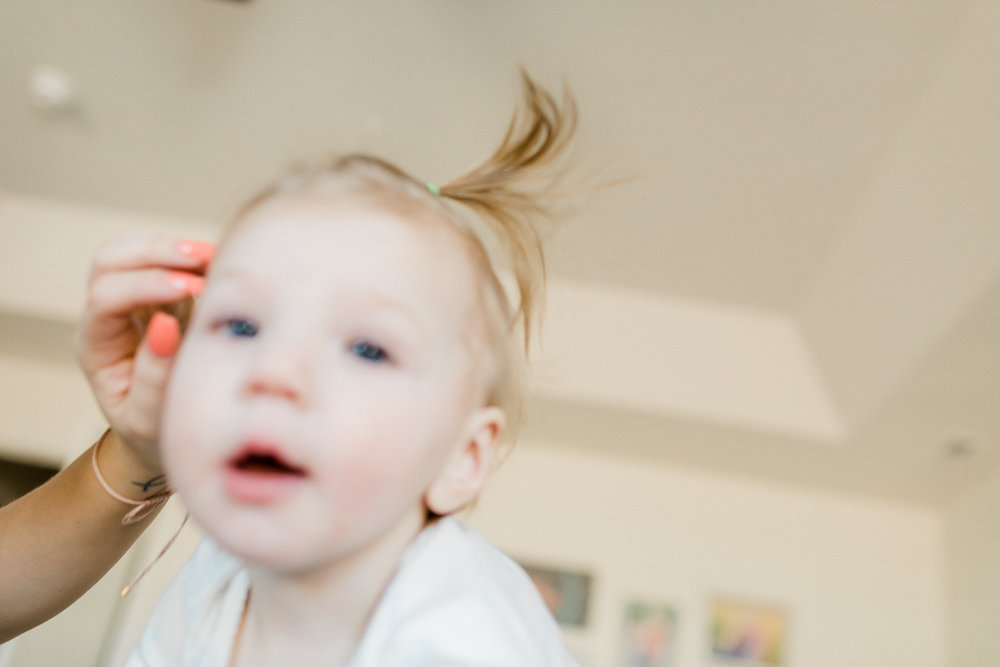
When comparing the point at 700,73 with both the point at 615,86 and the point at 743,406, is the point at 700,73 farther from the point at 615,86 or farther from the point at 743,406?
the point at 743,406

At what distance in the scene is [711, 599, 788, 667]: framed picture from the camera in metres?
3.26

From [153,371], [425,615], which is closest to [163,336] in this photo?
[153,371]

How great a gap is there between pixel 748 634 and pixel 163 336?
3.24 metres

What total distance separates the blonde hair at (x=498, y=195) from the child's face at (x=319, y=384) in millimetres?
49

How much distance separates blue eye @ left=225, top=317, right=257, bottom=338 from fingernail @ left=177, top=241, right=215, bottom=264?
0.27 feet

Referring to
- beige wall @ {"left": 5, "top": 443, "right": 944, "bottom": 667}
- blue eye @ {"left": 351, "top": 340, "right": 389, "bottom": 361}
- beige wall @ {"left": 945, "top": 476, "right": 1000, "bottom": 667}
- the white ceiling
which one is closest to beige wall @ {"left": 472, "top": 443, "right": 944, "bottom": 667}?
beige wall @ {"left": 5, "top": 443, "right": 944, "bottom": 667}

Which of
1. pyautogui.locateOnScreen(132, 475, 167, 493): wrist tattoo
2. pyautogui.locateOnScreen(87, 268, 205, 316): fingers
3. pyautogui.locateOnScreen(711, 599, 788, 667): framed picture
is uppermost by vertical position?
pyautogui.locateOnScreen(711, 599, 788, 667): framed picture

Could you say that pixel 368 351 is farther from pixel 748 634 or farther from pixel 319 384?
pixel 748 634

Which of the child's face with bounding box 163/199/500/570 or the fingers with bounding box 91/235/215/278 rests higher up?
the fingers with bounding box 91/235/215/278

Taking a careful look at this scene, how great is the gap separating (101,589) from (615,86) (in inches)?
86.6

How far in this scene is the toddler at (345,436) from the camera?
0.45 metres

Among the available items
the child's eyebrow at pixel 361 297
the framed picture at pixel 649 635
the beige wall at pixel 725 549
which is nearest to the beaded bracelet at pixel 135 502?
the child's eyebrow at pixel 361 297

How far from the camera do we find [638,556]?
3.41 meters

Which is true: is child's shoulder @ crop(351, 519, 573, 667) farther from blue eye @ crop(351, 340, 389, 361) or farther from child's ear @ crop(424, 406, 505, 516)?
blue eye @ crop(351, 340, 389, 361)
